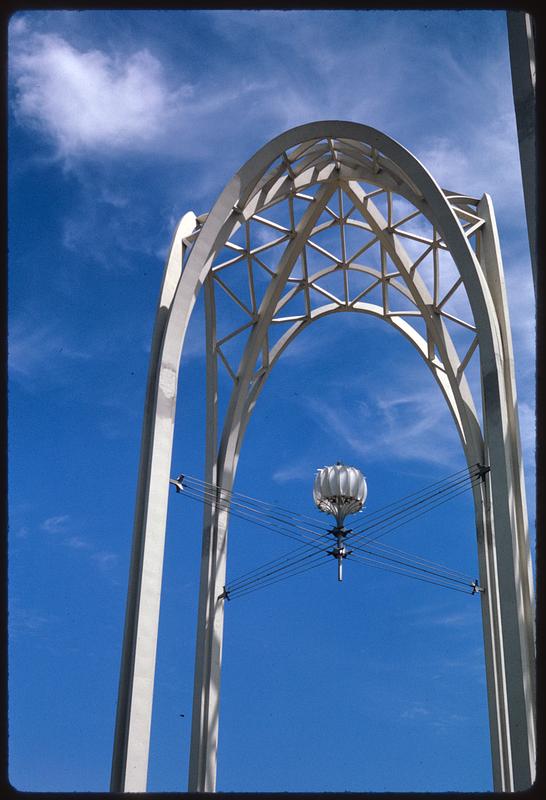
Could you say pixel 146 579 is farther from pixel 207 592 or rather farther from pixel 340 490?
pixel 340 490

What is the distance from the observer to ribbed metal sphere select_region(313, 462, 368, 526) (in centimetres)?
2773

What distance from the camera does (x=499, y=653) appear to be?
26.2 m

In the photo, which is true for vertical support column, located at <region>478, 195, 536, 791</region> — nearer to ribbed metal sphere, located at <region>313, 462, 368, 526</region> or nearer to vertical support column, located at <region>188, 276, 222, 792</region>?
ribbed metal sphere, located at <region>313, 462, 368, 526</region>

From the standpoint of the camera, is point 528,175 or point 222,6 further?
point 528,175

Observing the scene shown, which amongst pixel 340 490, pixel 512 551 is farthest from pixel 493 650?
pixel 512 551

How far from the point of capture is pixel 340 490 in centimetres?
2766

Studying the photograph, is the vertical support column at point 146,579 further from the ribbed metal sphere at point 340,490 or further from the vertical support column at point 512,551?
the vertical support column at point 512,551

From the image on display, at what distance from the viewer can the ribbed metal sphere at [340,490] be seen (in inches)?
1092

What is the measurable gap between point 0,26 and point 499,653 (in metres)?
22.2

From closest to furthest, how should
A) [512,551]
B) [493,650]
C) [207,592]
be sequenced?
[512,551] → [493,650] → [207,592]

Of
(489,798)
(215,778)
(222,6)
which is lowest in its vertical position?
(489,798)

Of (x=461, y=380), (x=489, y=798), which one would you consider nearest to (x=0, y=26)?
(x=489, y=798)

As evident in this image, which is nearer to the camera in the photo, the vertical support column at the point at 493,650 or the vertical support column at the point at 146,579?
the vertical support column at the point at 146,579

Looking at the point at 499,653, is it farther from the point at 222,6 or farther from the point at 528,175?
the point at 222,6
